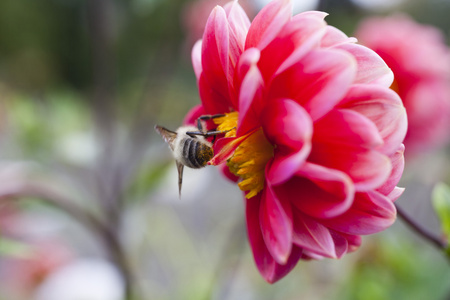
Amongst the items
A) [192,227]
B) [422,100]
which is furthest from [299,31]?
[192,227]

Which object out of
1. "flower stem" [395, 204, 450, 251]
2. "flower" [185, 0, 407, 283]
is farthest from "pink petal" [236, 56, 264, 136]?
"flower stem" [395, 204, 450, 251]

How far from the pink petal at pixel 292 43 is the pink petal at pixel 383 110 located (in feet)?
0.11

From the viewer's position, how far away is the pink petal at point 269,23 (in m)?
0.23

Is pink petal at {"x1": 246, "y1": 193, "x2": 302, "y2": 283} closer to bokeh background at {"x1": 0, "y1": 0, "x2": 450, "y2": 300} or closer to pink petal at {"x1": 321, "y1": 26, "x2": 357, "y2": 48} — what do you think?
pink petal at {"x1": 321, "y1": 26, "x2": 357, "y2": 48}

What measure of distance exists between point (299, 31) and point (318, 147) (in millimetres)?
64

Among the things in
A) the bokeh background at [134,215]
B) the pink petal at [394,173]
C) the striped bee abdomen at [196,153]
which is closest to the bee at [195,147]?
the striped bee abdomen at [196,153]

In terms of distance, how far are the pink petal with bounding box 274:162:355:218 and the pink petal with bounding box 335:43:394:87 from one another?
2.5 inches

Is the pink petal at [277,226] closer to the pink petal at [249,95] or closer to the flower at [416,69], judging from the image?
the pink petal at [249,95]

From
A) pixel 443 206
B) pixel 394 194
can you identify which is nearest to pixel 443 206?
pixel 443 206

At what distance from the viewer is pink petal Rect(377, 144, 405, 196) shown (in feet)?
0.76

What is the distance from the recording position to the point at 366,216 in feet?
0.76

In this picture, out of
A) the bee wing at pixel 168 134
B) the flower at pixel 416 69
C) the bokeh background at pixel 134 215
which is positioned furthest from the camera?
the bokeh background at pixel 134 215

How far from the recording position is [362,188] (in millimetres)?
210

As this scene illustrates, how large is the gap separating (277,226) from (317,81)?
79 mm
